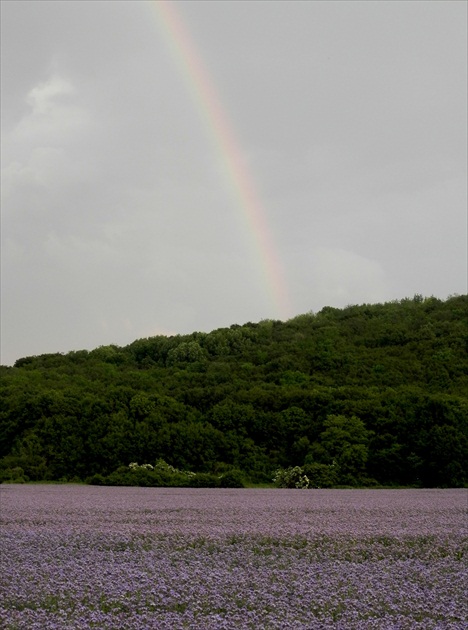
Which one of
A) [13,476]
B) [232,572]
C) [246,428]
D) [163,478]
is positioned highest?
[246,428]

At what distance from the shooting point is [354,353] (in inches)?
2229

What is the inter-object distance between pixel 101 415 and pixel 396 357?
26.3 meters

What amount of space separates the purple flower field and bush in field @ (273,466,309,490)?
15.9 metres

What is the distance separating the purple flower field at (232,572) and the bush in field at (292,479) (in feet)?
52.3

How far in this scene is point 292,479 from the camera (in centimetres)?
2911

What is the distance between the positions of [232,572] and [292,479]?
22.6 m

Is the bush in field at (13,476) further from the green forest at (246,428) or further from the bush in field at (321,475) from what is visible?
the bush in field at (321,475)

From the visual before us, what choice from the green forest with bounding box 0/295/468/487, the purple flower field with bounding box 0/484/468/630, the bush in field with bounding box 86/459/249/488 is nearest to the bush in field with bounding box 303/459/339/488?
the green forest with bounding box 0/295/468/487

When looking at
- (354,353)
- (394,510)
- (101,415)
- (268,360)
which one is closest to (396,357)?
(354,353)

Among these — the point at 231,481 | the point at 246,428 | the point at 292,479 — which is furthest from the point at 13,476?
the point at 292,479

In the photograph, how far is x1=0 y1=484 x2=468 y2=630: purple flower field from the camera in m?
5.34

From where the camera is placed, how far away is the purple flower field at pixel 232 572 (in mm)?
5336

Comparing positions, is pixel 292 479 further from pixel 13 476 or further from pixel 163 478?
pixel 13 476

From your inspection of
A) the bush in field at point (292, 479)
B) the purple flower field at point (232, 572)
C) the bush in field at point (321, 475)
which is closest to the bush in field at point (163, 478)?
the bush in field at point (292, 479)
